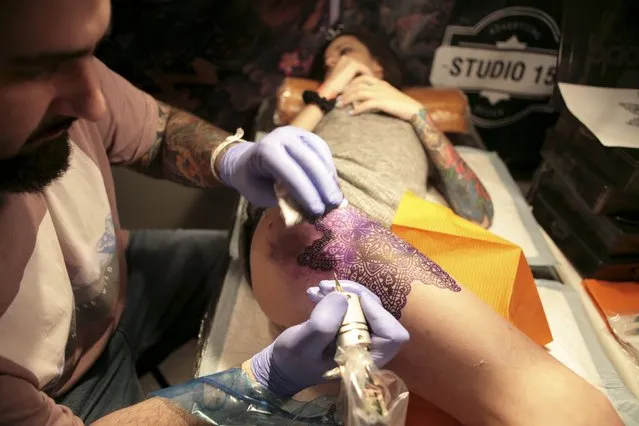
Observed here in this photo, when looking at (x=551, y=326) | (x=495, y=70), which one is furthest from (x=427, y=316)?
(x=495, y=70)

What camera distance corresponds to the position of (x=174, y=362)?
1528 mm

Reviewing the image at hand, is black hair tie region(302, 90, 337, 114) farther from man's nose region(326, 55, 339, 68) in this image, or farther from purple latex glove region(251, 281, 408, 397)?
purple latex glove region(251, 281, 408, 397)

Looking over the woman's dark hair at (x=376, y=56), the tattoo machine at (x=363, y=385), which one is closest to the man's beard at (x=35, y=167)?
the tattoo machine at (x=363, y=385)

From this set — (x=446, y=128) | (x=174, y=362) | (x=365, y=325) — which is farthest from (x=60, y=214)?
(x=446, y=128)

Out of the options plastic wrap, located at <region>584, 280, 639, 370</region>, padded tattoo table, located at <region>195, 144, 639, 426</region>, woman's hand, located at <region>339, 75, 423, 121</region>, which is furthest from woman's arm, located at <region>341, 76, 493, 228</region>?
plastic wrap, located at <region>584, 280, 639, 370</region>

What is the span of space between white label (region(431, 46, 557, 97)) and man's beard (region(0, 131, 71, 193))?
1.38 metres

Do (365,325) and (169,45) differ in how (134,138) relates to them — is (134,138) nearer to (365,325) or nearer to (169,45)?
(169,45)

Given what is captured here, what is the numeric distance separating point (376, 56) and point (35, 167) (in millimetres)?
1135

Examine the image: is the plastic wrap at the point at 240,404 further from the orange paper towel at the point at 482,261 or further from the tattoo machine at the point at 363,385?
the orange paper towel at the point at 482,261

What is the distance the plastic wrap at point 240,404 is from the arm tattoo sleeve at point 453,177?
728 mm

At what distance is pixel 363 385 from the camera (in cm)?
65

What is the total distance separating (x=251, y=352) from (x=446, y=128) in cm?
99

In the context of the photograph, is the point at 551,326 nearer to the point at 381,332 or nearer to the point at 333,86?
the point at 381,332

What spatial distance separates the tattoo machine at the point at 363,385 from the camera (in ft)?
2.10
